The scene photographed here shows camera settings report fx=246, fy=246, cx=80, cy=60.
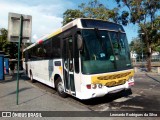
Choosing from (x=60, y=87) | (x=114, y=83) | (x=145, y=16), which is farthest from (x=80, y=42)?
(x=145, y=16)

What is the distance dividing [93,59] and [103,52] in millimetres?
516

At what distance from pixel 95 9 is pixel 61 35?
79.5 feet

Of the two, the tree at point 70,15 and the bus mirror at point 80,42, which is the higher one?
the tree at point 70,15

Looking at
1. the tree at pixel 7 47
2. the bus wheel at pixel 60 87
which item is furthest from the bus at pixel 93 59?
the tree at pixel 7 47

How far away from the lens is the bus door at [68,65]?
372 inches

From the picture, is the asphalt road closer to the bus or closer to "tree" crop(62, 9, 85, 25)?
the bus

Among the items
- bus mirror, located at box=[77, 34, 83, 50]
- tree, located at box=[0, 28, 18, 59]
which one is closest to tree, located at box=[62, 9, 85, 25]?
tree, located at box=[0, 28, 18, 59]

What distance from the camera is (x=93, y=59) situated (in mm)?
8508

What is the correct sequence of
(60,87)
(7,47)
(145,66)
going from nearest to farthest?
1. (60,87)
2. (145,66)
3. (7,47)

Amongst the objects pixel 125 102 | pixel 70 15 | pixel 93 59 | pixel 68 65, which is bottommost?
pixel 125 102

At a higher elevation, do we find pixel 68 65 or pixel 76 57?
pixel 76 57

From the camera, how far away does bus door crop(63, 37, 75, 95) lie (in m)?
9.45

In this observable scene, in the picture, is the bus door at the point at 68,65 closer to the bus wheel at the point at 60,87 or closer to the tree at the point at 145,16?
the bus wheel at the point at 60,87

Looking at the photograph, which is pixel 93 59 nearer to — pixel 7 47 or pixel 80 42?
pixel 80 42
